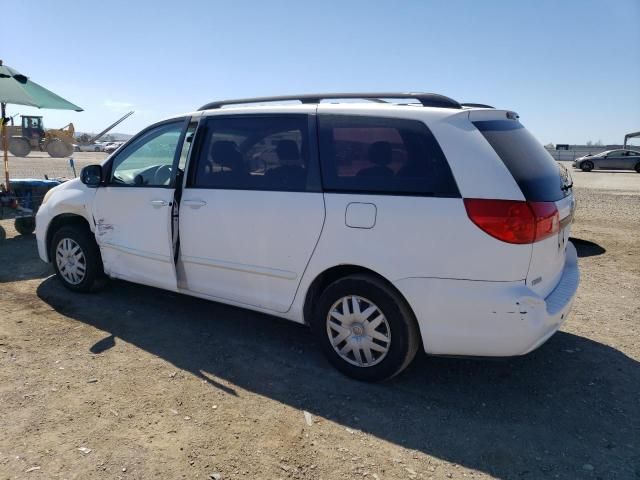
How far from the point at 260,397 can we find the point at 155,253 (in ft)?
5.64

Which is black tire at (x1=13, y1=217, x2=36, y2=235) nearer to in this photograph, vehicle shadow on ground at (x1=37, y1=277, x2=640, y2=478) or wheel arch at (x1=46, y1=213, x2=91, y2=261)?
wheel arch at (x1=46, y1=213, x2=91, y2=261)

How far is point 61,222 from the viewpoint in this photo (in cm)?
Answer: 530

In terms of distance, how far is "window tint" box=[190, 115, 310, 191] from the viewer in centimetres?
368

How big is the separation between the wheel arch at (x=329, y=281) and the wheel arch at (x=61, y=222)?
104 inches

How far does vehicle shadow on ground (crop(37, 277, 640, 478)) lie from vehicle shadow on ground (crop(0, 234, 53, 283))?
1.47m

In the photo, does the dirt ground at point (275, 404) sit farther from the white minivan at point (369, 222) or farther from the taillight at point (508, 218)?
the taillight at point (508, 218)

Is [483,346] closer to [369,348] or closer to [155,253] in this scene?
[369,348]

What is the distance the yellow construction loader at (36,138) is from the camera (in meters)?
32.6

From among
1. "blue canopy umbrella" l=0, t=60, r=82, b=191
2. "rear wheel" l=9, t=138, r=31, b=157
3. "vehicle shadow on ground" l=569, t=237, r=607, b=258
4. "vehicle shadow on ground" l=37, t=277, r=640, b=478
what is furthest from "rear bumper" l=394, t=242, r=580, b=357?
"rear wheel" l=9, t=138, r=31, b=157

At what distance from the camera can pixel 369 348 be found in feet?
11.3

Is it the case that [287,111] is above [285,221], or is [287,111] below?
above

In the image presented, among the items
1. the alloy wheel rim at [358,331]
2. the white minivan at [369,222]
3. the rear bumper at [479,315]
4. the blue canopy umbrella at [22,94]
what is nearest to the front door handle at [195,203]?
the white minivan at [369,222]

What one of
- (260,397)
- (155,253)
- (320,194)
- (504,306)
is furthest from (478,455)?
(155,253)

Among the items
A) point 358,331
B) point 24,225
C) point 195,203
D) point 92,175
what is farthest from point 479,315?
point 24,225
